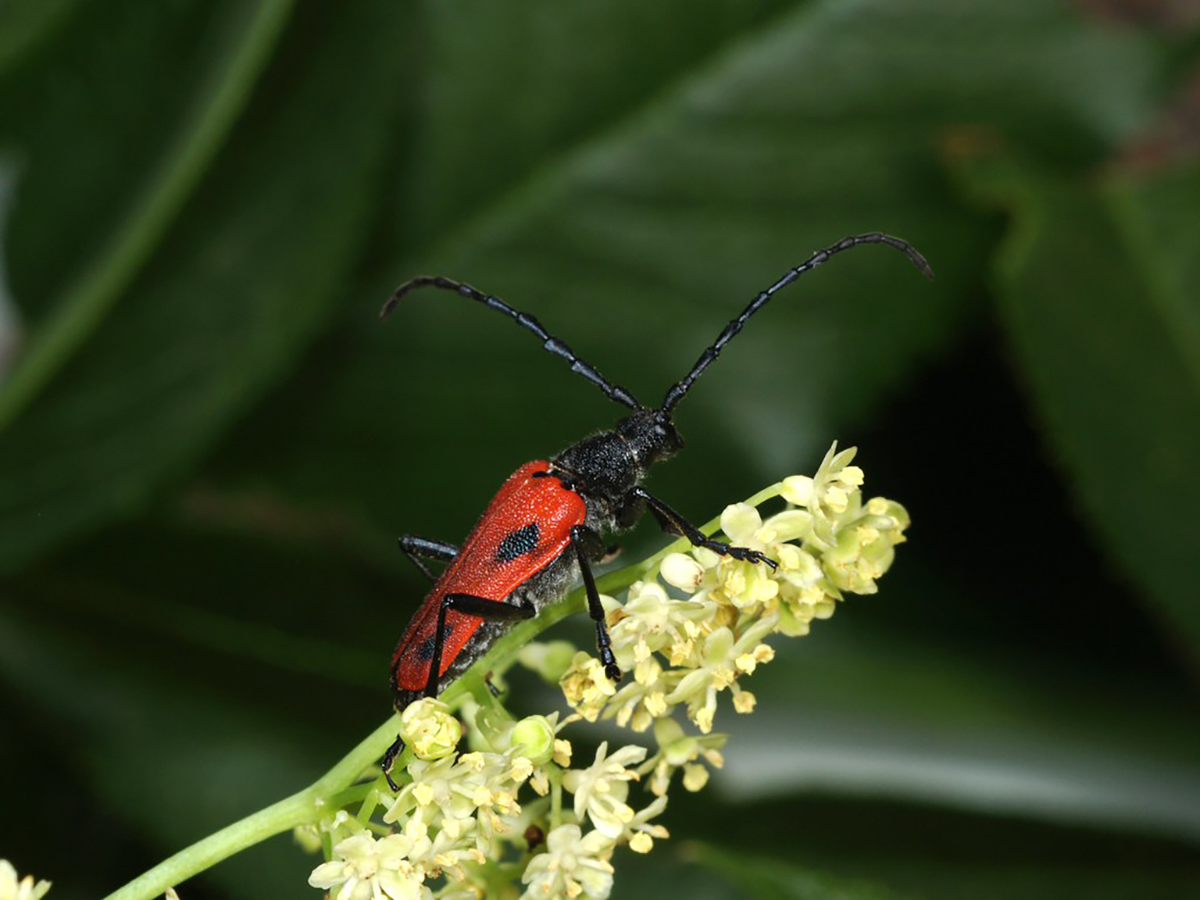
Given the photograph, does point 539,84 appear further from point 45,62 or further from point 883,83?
point 45,62

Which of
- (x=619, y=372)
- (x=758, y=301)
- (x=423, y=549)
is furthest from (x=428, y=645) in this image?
(x=619, y=372)

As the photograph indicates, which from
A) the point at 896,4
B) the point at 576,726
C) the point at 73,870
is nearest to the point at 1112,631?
the point at 576,726

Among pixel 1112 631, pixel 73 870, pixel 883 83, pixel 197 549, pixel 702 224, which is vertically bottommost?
pixel 73 870

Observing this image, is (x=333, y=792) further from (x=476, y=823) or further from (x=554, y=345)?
(x=554, y=345)

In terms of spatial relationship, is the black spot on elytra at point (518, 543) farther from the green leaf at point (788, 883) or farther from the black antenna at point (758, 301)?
the green leaf at point (788, 883)

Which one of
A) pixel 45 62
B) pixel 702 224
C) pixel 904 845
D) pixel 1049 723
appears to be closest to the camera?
pixel 45 62
